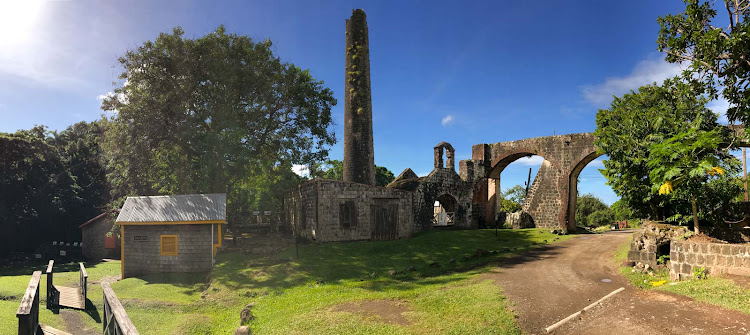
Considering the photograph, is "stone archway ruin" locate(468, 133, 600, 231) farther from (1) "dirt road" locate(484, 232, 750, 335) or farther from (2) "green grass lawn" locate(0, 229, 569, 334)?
(1) "dirt road" locate(484, 232, 750, 335)

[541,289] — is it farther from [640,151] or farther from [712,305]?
[640,151]

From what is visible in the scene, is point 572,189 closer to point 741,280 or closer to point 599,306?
point 741,280

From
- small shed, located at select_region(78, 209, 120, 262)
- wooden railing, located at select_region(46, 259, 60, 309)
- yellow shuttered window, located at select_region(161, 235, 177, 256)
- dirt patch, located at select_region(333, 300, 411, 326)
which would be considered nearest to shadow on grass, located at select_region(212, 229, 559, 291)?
dirt patch, located at select_region(333, 300, 411, 326)

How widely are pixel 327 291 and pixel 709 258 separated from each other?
34.8ft

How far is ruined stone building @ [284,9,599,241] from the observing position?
73.5 feet

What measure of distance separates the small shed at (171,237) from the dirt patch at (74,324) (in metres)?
4.96

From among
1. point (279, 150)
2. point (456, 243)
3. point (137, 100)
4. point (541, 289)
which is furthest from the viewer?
point (279, 150)

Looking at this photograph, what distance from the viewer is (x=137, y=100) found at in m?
24.5

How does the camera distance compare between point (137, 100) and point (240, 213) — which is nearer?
point (137, 100)

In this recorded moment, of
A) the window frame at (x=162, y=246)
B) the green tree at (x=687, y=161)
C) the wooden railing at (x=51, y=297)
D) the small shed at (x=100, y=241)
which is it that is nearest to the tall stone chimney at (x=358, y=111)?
the window frame at (x=162, y=246)

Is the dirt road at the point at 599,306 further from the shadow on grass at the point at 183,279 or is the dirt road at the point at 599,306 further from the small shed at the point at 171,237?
the small shed at the point at 171,237

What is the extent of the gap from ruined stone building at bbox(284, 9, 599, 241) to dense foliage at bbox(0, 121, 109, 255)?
19.0m

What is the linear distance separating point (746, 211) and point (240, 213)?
33.7m

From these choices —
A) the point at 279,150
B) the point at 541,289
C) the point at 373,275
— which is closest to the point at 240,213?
the point at 279,150
